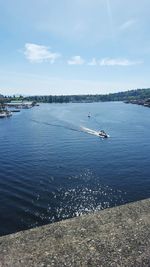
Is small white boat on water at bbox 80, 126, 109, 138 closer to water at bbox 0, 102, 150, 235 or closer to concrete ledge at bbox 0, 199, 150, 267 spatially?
water at bbox 0, 102, 150, 235

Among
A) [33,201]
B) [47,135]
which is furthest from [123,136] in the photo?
[33,201]

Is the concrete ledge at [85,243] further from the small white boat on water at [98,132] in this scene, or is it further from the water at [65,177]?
the small white boat on water at [98,132]

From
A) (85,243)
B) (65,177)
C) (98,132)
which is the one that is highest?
(98,132)

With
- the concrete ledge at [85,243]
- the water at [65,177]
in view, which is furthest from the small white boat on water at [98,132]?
the concrete ledge at [85,243]

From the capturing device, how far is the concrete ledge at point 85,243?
29.0 metres

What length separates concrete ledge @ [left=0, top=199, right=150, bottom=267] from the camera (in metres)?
29.0

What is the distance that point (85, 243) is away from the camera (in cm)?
3198

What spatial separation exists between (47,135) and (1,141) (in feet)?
56.7

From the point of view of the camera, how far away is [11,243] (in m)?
32.1

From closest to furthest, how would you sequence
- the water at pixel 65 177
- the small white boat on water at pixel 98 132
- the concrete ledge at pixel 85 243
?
1. the concrete ledge at pixel 85 243
2. the water at pixel 65 177
3. the small white boat on water at pixel 98 132

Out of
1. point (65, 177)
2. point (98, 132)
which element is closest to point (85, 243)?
point (65, 177)

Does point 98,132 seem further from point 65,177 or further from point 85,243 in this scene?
point 85,243

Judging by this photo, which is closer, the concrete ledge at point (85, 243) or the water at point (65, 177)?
the concrete ledge at point (85, 243)

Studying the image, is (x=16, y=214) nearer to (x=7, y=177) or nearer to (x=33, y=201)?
(x=33, y=201)
